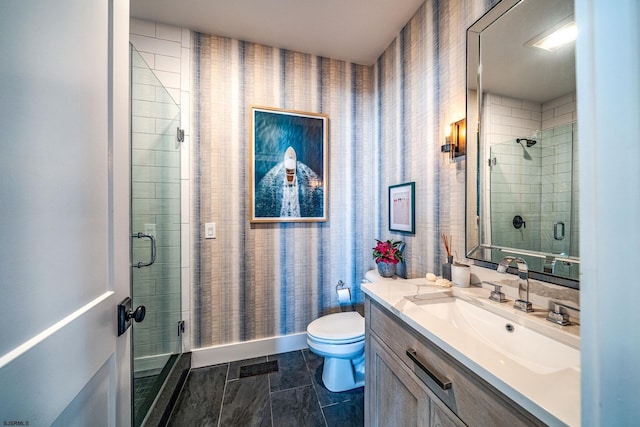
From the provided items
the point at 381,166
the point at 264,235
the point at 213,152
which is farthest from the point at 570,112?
the point at 213,152

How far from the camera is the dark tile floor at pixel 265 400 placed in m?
1.29

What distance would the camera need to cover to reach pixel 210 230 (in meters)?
1.77

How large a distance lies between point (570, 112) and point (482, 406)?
0.99 m

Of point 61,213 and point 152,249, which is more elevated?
point 61,213

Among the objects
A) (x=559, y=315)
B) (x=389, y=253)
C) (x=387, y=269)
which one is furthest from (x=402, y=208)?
(x=559, y=315)

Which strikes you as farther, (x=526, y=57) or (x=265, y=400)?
(x=265, y=400)

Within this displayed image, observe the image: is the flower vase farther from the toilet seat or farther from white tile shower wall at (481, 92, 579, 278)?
white tile shower wall at (481, 92, 579, 278)

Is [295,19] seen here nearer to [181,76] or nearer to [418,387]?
[181,76]

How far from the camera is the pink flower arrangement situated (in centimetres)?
167

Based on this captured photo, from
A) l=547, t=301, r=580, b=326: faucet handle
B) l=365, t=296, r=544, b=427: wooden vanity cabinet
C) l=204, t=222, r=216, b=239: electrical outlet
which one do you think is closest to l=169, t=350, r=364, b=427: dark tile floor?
l=365, t=296, r=544, b=427: wooden vanity cabinet

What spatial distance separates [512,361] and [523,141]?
878 mm

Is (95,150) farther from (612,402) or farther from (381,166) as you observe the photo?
(381,166)

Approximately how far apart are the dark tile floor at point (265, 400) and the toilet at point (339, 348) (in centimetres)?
6

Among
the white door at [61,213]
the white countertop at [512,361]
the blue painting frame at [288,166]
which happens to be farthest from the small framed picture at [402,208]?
the white door at [61,213]
